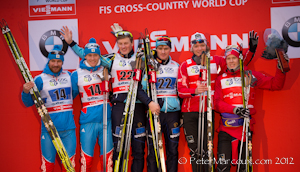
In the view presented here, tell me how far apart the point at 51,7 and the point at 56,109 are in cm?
171

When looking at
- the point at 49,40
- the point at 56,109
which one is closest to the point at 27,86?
the point at 56,109

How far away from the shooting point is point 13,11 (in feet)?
14.0

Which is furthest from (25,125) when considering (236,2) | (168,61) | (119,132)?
(236,2)

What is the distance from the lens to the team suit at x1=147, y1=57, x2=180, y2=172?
3.52m

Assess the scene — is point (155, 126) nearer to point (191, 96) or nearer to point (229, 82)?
point (191, 96)

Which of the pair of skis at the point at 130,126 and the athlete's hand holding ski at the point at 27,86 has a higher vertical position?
the athlete's hand holding ski at the point at 27,86

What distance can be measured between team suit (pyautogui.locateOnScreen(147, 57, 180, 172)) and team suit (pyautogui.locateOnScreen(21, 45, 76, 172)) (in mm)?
1049

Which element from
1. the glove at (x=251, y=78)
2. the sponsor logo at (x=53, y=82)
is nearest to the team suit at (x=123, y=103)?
the sponsor logo at (x=53, y=82)

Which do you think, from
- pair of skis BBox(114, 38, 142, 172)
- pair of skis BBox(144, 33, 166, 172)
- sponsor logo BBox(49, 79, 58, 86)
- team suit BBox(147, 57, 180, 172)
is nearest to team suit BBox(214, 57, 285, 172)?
team suit BBox(147, 57, 180, 172)

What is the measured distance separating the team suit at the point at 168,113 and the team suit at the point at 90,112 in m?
0.63

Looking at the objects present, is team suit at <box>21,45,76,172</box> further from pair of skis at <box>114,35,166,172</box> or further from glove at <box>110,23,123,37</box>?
glove at <box>110,23,123,37</box>

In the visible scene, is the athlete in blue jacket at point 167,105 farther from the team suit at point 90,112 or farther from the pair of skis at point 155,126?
the team suit at point 90,112

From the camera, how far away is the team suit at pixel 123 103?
351 cm

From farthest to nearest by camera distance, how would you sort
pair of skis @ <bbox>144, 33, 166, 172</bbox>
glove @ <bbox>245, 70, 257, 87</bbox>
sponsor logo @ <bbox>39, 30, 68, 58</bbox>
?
1. sponsor logo @ <bbox>39, 30, 68, 58</bbox>
2. glove @ <bbox>245, 70, 257, 87</bbox>
3. pair of skis @ <bbox>144, 33, 166, 172</bbox>
